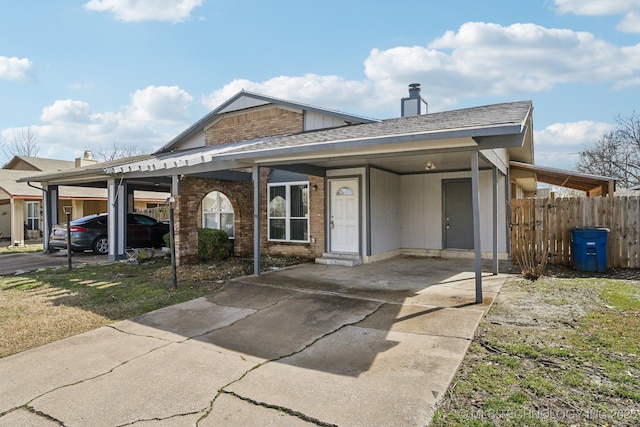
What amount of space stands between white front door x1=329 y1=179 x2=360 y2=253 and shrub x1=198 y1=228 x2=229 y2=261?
11.0 ft

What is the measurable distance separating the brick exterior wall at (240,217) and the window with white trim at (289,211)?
0.62ft

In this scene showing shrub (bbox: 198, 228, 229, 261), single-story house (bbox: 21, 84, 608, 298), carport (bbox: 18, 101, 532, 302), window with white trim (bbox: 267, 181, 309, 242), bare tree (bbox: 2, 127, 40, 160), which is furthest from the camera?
bare tree (bbox: 2, 127, 40, 160)

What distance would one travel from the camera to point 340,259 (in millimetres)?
10305

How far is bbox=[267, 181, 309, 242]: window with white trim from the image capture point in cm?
1162

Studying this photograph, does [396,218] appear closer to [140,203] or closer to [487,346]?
[487,346]

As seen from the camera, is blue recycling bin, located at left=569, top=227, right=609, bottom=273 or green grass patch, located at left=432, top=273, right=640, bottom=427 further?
blue recycling bin, located at left=569, top=227, right=609, bottom=273

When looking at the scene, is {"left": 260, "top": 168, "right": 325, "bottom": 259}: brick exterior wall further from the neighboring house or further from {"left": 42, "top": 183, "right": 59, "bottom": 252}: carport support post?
the neighboring house

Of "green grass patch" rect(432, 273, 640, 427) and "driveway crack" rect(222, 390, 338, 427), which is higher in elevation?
"green grass patch" rect(432, 273, 640, 427)

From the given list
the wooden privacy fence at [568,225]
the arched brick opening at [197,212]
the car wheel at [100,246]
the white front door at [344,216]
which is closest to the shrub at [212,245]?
the arched brick opening at [197,212]

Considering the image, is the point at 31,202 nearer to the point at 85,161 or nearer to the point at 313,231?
the point at 85,161

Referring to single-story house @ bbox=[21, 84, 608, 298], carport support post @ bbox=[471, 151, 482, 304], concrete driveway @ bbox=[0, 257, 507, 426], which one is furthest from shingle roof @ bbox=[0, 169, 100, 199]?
carport support post @ bbox=[471, 151, 482, 304]

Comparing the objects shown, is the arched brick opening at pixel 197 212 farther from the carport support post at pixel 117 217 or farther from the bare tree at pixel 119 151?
the bare tree at pixel 119 151

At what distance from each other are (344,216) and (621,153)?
32.5 metres

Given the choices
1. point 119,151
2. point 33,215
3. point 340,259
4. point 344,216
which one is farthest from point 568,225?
point 119,151
